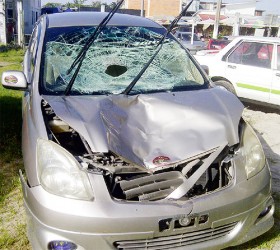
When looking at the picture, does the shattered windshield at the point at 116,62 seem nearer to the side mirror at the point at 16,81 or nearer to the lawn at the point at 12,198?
the side mirror at the point at 16,81

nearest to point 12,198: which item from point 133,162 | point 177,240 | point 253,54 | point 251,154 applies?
point 133,162

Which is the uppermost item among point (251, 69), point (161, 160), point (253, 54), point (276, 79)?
point (253, 54)

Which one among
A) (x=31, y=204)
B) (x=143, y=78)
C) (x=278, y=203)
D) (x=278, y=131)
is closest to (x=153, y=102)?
(x=143, y=78)

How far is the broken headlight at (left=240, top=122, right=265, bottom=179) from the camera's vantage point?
252 cm

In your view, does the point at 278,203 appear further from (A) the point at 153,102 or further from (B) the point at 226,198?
(A) the point at 153,102

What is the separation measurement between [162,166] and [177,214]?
1.18 feet

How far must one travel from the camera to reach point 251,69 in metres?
6.43

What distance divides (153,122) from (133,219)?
925 millimetres

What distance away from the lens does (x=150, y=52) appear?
3.72 meters

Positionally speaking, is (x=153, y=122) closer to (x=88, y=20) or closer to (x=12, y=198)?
(x=12, y=198)

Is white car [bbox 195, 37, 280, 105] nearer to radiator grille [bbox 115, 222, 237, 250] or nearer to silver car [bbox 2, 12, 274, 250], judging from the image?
silver car [bbox 2, 12, 274, 250]

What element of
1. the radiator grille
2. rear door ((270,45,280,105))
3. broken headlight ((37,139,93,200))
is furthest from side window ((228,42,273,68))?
broken headlight ((37,139,93,200))

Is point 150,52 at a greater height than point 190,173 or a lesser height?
greater

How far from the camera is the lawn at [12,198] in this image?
2730mm
